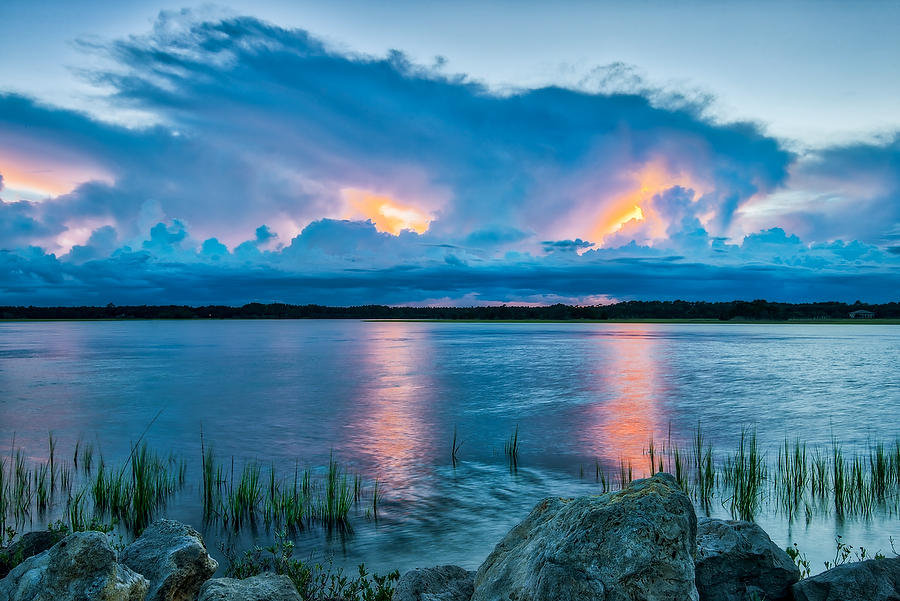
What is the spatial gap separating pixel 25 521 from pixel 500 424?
18176 millimetres

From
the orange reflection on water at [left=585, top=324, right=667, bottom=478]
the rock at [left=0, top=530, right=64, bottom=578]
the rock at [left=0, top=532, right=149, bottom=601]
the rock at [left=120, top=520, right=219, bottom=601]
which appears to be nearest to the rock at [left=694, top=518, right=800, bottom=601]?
the rock at [left=120, top=520, right=219, bottom=601]

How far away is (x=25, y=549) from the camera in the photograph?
822 cm

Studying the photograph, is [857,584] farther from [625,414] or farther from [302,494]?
[625,414]

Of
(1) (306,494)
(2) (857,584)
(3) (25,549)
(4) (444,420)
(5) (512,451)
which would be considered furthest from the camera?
(4) (444,420)

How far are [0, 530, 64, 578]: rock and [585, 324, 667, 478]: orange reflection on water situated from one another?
47.5 ft

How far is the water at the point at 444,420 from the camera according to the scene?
12.6m

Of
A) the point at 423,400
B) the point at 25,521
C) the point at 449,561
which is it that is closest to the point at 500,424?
the point at 423,400

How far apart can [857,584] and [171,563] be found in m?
7.61

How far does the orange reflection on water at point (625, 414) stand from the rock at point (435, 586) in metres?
11.7

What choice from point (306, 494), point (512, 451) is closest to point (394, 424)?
point (512, 451)

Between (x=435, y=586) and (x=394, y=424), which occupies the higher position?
(x=435, y=586)

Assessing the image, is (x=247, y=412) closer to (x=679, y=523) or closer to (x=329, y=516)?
(x=329, y=516)

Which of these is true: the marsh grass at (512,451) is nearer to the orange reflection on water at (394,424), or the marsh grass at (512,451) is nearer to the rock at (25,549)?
the orange reflection on water at (394,424)

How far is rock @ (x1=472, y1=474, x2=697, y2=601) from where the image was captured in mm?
4836
